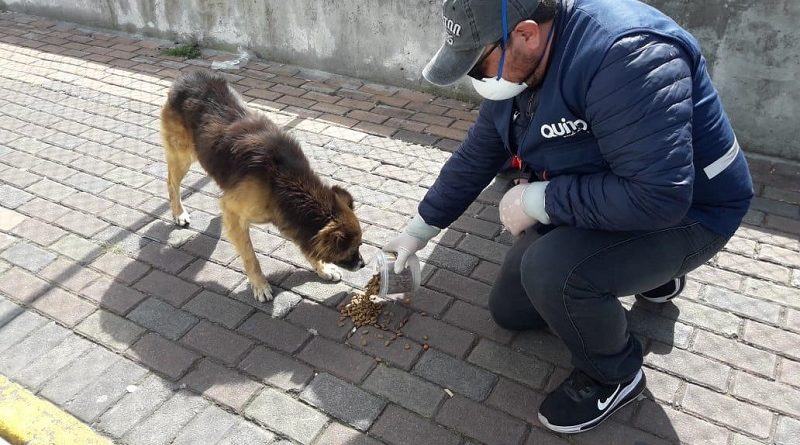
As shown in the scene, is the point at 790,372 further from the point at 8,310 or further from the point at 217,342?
the point at 8,310

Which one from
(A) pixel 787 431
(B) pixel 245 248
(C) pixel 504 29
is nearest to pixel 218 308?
(B) pixel 245 248

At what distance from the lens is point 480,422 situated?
2.80 m

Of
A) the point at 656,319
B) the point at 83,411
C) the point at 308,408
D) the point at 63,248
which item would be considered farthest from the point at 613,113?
the point at 63,248

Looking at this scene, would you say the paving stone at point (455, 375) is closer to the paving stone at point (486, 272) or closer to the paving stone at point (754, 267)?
the paving stone at point (486, 272)

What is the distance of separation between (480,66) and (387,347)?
5.23ft

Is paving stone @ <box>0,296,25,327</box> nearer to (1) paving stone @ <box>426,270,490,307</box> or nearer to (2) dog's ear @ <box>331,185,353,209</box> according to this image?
(2) dog's ear @ <box>331,185,353,209</box>

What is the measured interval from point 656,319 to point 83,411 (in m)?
3.02

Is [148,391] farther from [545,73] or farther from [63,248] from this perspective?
[545,73]

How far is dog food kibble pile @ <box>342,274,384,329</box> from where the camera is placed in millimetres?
3400

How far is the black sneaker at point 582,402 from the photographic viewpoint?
2.71m

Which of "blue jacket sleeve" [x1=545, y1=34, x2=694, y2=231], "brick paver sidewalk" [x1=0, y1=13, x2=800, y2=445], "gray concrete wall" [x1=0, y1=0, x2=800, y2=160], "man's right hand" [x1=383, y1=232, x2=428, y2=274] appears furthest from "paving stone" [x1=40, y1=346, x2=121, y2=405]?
"gray concrete wall" [x1=0, y1=0, x2=800, y2=160]

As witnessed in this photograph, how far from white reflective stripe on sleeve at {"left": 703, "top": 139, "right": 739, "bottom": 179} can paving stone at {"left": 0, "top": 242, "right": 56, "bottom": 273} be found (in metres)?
3.86

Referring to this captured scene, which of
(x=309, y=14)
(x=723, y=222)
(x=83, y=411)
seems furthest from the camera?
(x=309, y=14)

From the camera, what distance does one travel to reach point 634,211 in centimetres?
225
